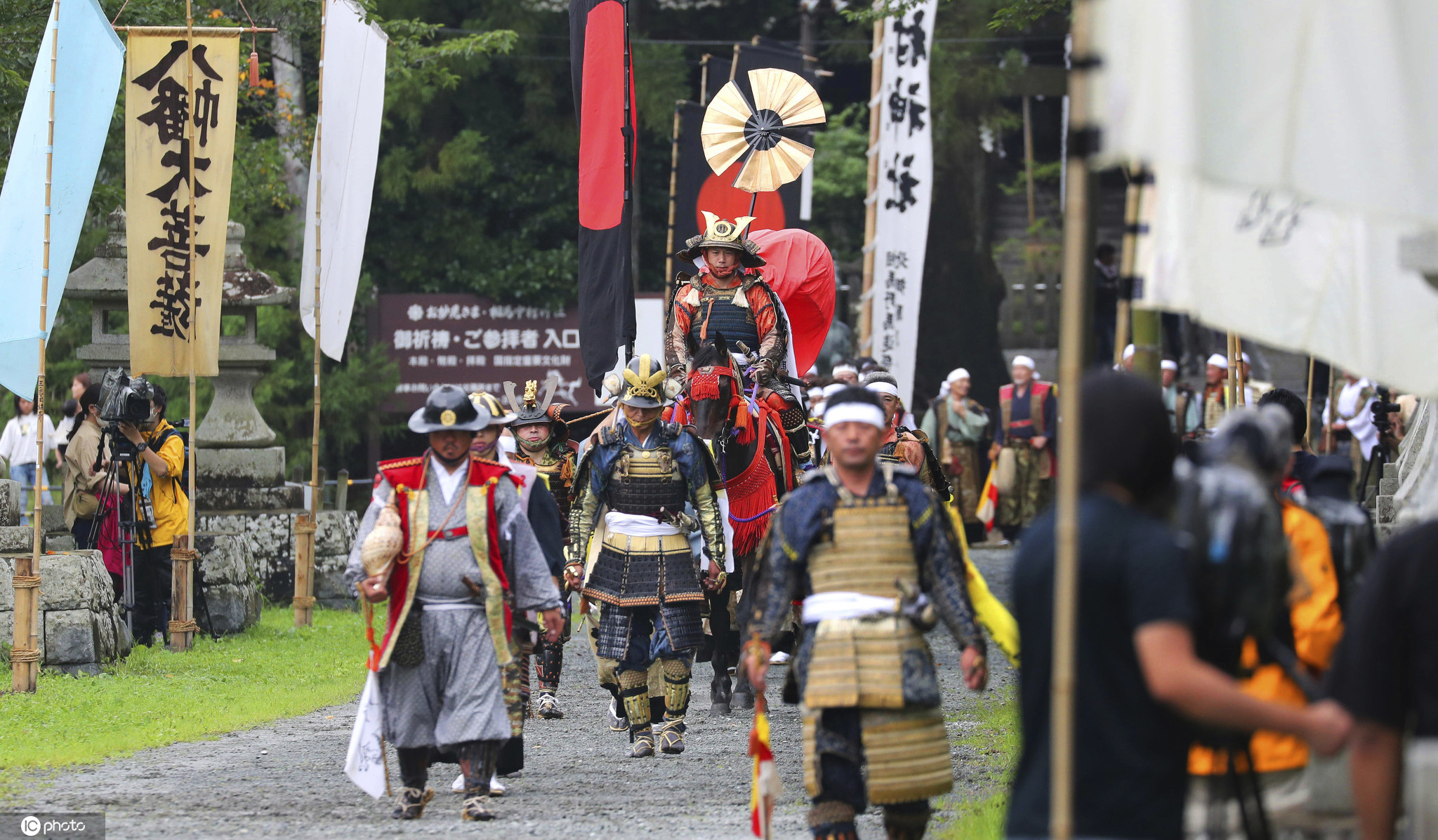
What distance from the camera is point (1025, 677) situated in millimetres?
3963

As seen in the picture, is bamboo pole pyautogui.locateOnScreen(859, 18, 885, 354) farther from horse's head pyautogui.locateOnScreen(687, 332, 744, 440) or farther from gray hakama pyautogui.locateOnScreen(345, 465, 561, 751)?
gray hakama pyautogui.locateOnScreen(345, 465, 561, 751)

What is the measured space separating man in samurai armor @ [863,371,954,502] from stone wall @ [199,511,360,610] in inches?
273

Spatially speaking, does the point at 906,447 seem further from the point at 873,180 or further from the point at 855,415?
the point at 873,180

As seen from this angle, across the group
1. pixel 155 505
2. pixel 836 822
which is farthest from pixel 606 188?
pixel 836 822

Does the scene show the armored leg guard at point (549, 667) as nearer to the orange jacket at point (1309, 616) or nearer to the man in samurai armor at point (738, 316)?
the man in samurai armor at point (738, 316)

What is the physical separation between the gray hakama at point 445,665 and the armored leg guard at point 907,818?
90.1 inches

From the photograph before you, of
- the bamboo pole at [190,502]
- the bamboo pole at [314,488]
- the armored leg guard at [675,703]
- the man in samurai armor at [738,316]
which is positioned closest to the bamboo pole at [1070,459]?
the armored leg guard at [675,703]

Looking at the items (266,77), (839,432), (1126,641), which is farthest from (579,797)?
(266,77)

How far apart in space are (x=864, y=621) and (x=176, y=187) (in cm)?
904

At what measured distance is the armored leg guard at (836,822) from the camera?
19.3ft

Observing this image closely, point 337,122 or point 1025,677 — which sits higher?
point 337,122

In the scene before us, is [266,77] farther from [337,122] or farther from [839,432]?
[839,432]

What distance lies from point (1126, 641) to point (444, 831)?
4.39m

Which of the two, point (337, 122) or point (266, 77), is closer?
point (337, 122)
